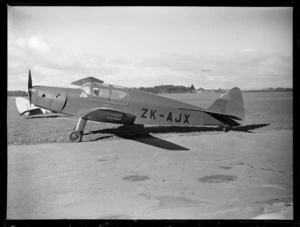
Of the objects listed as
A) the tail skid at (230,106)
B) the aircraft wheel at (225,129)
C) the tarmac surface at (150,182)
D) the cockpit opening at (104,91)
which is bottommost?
the tarmac surface at (150,182)

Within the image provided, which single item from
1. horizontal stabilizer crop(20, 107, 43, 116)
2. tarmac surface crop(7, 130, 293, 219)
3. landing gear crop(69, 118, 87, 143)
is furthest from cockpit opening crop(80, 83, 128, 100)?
horizontal stabilizer crop(20, 107, 43, 116)

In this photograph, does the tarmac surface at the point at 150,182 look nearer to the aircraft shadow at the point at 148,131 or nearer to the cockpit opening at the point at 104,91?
the aircraft shadow at the point at 148,131

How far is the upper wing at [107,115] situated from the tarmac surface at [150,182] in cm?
86

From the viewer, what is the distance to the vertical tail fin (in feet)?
27.8

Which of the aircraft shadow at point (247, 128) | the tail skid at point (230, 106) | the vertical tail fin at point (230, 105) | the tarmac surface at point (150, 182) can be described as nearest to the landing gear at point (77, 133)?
the tarmac surface at point (150, 182)

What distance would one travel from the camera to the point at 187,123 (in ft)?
27.1

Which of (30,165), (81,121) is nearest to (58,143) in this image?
(81,121)

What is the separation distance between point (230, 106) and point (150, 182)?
4670 millimetres

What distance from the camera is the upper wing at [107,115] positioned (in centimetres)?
715

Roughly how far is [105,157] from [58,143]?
2.05 meters

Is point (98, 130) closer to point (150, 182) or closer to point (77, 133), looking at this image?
point (77, 133)

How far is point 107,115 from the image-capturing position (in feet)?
23.9
